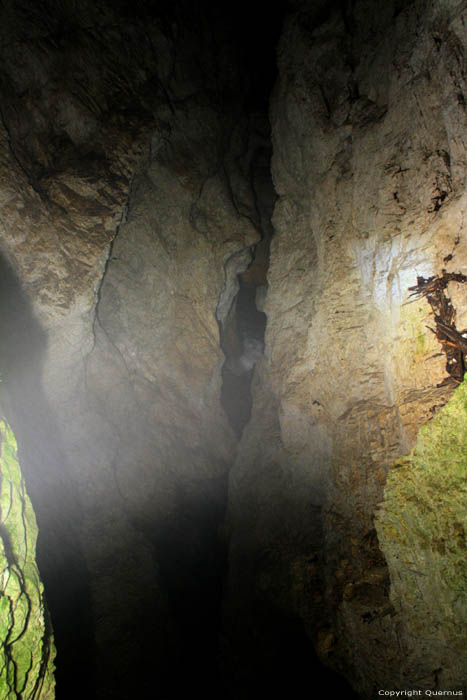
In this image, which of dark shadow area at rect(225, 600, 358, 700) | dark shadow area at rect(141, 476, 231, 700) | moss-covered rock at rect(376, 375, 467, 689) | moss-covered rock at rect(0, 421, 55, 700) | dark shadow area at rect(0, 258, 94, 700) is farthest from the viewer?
dark shadow area at rect(141, 476, 231, 700)

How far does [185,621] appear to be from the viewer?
6535 millimetres

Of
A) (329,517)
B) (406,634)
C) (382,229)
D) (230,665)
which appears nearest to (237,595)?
(230,665)

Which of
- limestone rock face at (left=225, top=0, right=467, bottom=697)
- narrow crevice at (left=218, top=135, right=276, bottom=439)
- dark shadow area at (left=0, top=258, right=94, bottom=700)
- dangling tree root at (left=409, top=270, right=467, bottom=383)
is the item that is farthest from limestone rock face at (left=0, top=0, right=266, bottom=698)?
dangling tree root at (left=409, top=270, right=467, bottom=383)

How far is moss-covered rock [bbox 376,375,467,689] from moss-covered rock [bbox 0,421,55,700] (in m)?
3.50

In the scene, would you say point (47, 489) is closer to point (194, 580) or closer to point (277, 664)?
point (194, 580)

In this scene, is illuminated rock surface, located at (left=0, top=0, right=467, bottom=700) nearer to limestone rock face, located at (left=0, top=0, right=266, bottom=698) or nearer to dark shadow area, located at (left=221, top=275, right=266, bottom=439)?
limestone rock face, located at (left=0, top=0, right=266, bottom=698)

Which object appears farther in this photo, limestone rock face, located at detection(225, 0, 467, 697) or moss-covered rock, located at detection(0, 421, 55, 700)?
limestone rock face, located at detection(225, 0, 467, 697)

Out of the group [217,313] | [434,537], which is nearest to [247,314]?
[217,313]

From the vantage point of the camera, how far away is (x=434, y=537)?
341 centimetres

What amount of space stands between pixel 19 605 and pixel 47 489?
14.3ft

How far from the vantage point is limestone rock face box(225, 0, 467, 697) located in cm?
388

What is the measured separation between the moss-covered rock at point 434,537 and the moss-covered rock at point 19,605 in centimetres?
350

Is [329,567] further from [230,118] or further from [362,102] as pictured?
[230,118]

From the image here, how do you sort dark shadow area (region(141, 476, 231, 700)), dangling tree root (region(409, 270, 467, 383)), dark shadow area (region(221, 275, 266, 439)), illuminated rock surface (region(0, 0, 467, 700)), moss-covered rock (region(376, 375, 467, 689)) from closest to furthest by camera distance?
moss-covered rock (region(376, 375, 467, 689))
dangling tree root (region(409, 270, 467, 383))
illuminated rock surface (region(0, 0, 467, 700))
dark shadow area (region(141, 476, 231, 700))
dark shadow area (region(221, 275, 266, 439))
